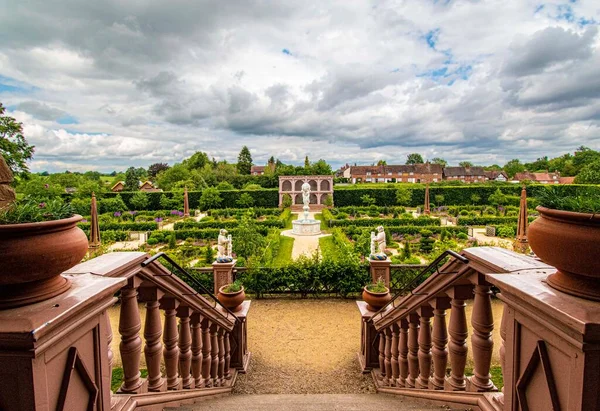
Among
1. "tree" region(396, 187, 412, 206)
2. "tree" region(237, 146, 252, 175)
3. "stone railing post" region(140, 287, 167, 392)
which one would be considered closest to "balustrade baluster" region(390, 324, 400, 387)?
"stone railing post" region(140, 287, 167, 392)

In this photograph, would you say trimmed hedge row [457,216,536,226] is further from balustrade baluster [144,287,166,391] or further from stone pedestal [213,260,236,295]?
balustrade baluster [144,287,166,391]

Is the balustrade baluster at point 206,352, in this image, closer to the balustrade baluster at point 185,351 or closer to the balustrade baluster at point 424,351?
the balustrade baluster at point 185,351

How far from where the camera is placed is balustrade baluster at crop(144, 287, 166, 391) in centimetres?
239

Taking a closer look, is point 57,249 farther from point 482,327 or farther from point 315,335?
point 315,335

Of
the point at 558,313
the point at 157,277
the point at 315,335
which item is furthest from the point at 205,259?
the point at 558,313

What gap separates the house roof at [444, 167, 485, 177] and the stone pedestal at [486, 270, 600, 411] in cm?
7686

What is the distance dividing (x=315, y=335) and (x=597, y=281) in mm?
6469

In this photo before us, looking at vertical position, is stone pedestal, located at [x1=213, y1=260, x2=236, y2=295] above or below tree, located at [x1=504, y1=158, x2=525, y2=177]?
below

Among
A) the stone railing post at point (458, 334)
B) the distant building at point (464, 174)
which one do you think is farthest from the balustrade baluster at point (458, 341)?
the distant building at point (464, 174)

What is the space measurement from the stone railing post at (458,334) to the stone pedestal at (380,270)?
597cm

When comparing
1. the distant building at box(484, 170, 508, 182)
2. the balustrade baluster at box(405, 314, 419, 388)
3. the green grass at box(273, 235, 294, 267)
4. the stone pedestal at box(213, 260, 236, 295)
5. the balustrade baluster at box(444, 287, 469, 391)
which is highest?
the distant building at box(484, 170, 508, 182)

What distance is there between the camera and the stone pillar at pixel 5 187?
1.29 meters

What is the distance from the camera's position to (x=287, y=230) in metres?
21.7

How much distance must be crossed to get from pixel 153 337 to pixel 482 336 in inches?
88.4
